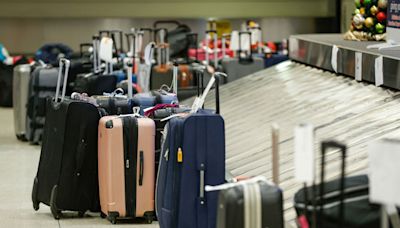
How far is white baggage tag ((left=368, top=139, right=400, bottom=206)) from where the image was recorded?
3520 mm

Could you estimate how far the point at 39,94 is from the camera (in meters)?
12.5

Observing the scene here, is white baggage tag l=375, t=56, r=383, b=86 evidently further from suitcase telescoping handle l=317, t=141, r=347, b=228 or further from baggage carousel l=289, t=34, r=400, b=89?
suitcase telescoping handle l=317, t=141, r=347, b=228

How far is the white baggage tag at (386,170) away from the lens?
3520mm

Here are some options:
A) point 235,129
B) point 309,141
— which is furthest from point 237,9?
point 309,141

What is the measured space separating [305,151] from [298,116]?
17.1 feet

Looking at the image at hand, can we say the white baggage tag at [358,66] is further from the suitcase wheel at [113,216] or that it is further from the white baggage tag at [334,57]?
the suitcase wheel at [113,216]

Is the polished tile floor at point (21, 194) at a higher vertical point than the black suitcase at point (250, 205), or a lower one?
lower

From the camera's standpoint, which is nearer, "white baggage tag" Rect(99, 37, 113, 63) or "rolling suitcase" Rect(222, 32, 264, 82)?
"white baggage tag" Rect(99, 37, 113, 63)

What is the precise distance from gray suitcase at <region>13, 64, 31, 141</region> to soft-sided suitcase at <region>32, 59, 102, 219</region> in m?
5.11

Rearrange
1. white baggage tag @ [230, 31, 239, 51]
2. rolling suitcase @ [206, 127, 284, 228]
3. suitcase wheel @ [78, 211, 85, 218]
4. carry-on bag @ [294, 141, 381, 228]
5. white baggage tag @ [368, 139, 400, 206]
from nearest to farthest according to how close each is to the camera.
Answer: white baggage tag @ [368, 139, 400, 206] → carry-on bag @ [294, 141, 381, 228] → rolling suitcase @ [206, 127, 284, 228] → suitcase wheel @ [78, 211, 85, 218] → white baggage tag @ [230, 31, 239, 51]

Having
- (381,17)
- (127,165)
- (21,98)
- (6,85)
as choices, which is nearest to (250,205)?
Answer: (127,165)

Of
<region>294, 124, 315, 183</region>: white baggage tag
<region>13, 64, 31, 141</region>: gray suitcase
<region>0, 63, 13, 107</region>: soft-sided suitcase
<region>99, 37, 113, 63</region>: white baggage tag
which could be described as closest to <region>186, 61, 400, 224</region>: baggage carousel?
<region>99, 37, 113, 63</region>: white baggage tag

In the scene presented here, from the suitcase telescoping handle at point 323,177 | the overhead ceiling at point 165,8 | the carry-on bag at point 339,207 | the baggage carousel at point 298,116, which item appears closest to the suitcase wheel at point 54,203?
the baggage carousel at point 298,116

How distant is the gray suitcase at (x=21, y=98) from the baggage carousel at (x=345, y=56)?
10.8ft
